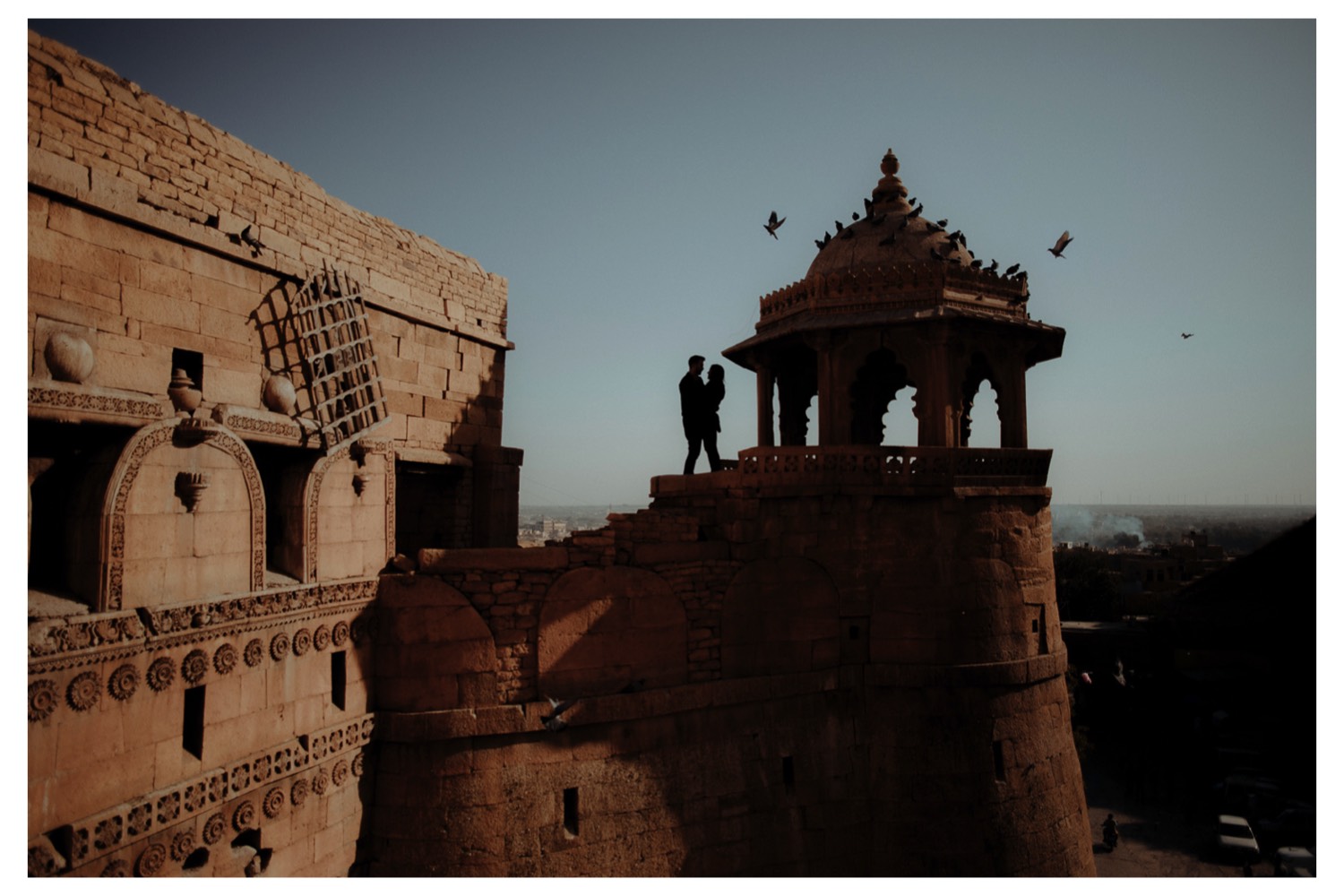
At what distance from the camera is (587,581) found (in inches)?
355

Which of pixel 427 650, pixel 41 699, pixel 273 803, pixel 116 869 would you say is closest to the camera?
pixel 41 699

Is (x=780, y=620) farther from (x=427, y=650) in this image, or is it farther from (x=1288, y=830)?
(x=1288, y=830)

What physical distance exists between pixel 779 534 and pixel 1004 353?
4375 millimetres

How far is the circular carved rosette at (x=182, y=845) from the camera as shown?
6168mm

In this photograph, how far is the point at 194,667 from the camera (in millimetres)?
6328

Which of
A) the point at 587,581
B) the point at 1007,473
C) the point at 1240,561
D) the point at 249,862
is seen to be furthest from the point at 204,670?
the point at 1240,561

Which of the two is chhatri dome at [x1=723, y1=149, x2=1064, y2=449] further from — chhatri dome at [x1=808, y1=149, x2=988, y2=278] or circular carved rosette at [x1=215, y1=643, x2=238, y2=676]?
circular carved rosette at [x1=215, y1=643, x2=238, y2=676]

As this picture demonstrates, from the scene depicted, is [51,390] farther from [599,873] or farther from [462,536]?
[599,873]

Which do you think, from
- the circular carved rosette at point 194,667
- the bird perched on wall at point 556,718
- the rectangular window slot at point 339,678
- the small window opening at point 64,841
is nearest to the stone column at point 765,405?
the bird perched on wall at point 556,718

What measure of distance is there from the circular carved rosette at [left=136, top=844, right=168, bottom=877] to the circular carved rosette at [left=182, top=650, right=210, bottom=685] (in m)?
1.21

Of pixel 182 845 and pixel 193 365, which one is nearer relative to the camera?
pixel 182 845

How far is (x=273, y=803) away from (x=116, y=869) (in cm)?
132

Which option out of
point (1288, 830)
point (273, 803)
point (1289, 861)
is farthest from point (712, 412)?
point (1288, 830)

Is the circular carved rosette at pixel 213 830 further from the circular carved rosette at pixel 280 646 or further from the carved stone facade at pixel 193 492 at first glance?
the circular carved rosette at pixel 280 646
